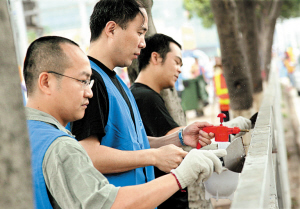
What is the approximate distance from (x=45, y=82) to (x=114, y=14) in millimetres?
844

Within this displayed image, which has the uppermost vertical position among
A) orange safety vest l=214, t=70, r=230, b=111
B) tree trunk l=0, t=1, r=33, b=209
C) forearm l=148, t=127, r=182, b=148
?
tree trunk l=0, t=1, r=33, b=209

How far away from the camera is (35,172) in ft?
4.44

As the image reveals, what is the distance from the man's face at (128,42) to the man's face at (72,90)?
556 mm

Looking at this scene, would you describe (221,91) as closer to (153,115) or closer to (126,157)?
(153,115)

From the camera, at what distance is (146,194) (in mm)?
1484

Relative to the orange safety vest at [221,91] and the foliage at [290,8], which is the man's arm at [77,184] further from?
the foliage at [290,8]

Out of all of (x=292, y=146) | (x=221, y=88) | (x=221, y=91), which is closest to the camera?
(x=292, y=146)

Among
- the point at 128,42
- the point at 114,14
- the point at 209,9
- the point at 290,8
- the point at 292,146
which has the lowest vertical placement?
the point at 292,146

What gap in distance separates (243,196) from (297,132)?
10968mm

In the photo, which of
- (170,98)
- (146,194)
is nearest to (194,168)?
(146,194)

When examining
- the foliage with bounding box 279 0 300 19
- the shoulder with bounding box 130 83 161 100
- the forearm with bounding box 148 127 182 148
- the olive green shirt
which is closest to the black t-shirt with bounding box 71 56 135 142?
the olive green shirt

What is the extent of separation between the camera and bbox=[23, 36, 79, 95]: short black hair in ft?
5.40

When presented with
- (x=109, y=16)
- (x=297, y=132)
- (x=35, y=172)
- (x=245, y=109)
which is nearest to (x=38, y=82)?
(x=35, y=172)

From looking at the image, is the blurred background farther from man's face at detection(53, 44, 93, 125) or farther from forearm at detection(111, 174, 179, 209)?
forearm at detection(111, 174, 179, 209)
